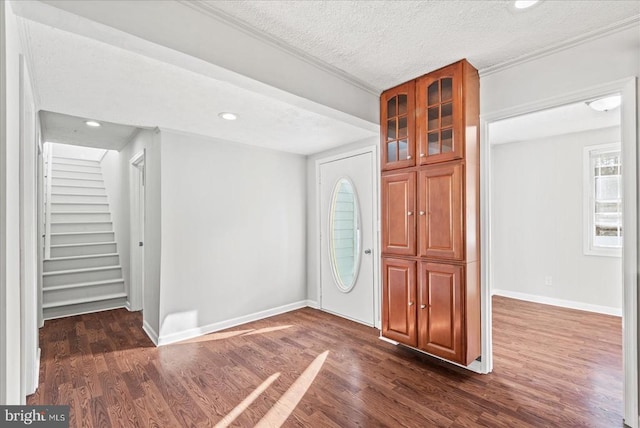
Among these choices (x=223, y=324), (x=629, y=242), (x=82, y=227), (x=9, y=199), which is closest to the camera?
(x=9, y=199)

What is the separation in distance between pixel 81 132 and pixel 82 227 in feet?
7.25

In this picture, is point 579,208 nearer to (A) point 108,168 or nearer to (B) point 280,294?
(B) point 280,294

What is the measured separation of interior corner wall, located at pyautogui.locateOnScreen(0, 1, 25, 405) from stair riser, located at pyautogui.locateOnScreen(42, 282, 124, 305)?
3418 millimetres

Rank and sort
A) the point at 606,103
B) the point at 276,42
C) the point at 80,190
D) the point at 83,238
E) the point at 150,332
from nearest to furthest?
the point at 276,42 → the point at 606,103 → the point at 150,332 → the point at 83,238 → the point at 80,190

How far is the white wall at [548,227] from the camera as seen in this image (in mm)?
4000

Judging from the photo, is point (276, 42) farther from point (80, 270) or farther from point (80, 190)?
point (80, 190)

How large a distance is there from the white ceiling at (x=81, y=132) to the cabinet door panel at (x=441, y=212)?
341 cm

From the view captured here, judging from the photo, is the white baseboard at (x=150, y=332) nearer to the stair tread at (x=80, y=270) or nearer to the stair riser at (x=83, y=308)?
the stair riser at (x=83, y=308)

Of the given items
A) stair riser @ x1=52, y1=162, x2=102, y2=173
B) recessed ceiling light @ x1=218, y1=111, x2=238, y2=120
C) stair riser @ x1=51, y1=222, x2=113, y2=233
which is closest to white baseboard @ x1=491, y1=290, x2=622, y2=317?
recessed ceiling light @ x1=218, y1=111, x2=238, y2=120

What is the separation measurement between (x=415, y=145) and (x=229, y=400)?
8.37ft

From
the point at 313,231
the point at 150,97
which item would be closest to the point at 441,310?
the point at 313,231

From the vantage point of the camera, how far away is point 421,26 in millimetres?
1926

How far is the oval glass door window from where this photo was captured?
3.81m

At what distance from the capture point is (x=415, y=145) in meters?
2.71
